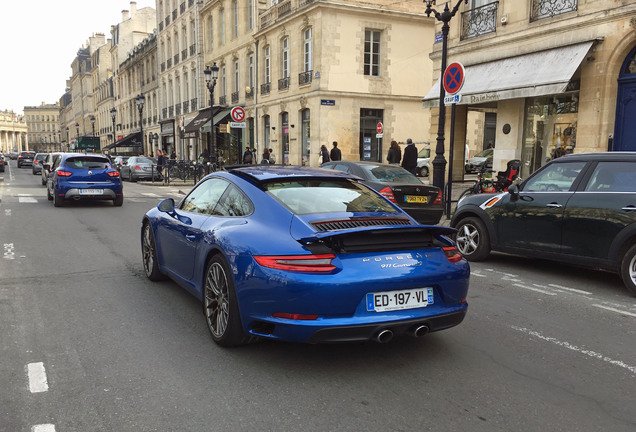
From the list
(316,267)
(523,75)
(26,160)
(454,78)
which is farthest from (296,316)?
(26,160)

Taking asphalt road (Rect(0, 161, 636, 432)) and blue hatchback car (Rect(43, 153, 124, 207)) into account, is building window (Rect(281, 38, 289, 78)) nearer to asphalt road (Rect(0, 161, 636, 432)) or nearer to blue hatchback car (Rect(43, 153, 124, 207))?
blue hatchback car (Rect(43, 153, 124, 207))

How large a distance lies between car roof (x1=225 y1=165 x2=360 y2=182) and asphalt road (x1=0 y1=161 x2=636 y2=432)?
1.39 m

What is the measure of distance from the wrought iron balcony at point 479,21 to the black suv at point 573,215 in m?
10.8

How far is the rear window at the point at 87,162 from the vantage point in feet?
48.8

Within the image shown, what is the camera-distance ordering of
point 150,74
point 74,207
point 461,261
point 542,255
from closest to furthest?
point 461,261 → point 542,255 → point 74,207 → point 150,74

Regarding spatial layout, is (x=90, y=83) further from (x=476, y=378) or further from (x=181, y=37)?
(x=476, y=378)

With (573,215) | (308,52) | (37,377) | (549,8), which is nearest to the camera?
(37,377)

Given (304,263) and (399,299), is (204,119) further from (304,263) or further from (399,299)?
(399,299)

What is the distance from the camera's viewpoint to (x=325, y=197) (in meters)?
4.37

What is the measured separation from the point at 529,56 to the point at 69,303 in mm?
13959

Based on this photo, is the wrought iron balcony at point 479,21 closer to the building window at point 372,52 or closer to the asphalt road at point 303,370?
the building window at point 372,52

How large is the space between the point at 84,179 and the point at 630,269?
13.5 m

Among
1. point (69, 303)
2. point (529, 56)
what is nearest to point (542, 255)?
point (69, 303)

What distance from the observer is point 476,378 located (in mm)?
3600
